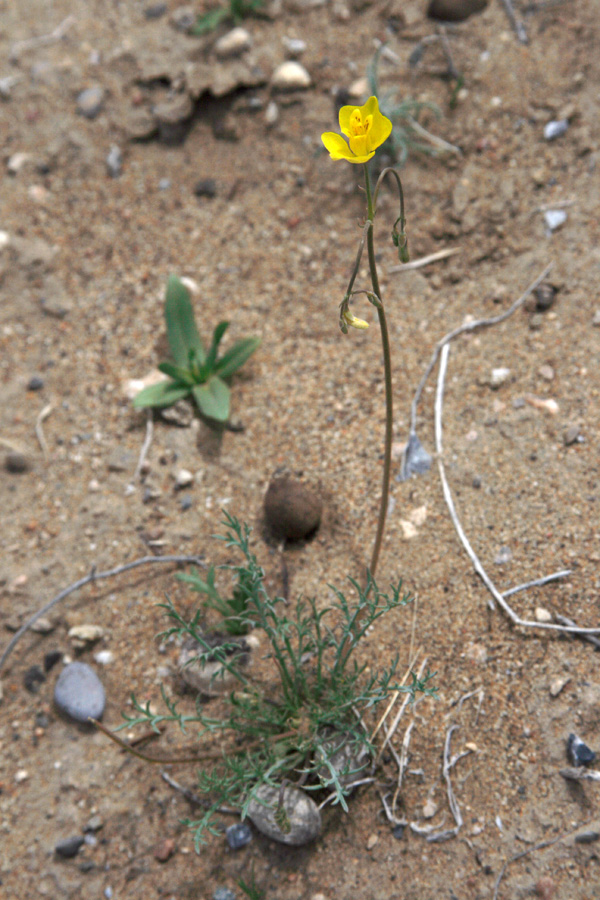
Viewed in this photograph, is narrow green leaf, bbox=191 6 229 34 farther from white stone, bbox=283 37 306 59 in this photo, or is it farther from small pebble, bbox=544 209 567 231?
small pebble, bbox=544 209 567 231

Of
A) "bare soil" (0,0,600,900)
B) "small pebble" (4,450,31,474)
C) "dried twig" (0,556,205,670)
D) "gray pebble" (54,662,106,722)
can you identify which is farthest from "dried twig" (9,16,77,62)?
"gray pebble" (54,662,106,722)

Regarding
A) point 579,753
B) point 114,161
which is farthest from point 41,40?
point 579,753

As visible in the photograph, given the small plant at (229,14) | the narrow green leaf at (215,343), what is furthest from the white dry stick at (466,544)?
the small plant at (229,14)

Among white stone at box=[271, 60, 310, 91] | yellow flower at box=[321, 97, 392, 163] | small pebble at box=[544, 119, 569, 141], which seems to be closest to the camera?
yellow flower at box=[321, 97, 392, 163]

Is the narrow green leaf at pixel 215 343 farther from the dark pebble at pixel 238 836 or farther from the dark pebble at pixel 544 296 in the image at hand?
the dark pebble at pixel 238 836

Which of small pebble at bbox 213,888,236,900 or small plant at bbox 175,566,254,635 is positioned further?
small plant at bbox 175,566,254,635

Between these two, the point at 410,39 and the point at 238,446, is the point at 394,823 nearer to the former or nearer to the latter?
the point at 238,446
